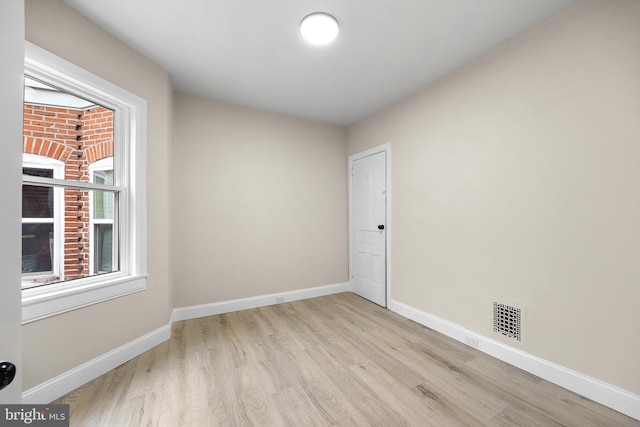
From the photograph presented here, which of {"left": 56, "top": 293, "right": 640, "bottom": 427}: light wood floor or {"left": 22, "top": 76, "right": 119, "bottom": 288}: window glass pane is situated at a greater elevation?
{"left": 22, "top": 76, "right": 119, "bottom": 288}: window glass pane

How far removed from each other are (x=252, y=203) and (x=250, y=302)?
1308 millimetres

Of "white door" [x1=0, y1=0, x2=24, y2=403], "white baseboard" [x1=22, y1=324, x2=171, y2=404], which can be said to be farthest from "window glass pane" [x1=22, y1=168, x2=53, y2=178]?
"white door" [x1=0, y1=0, x2=24, y2=403]

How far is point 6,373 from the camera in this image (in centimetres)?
54

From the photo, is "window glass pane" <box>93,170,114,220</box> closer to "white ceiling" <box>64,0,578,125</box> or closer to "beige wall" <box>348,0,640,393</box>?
"white ceiling" <box>64,0,578,125</box>

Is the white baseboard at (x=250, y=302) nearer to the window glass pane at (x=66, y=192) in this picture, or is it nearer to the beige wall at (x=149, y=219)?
the beige wall at (x=149, y=219)

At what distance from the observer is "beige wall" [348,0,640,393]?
1543mm

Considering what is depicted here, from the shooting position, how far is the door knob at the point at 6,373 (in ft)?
1.74

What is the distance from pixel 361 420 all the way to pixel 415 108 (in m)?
2.95

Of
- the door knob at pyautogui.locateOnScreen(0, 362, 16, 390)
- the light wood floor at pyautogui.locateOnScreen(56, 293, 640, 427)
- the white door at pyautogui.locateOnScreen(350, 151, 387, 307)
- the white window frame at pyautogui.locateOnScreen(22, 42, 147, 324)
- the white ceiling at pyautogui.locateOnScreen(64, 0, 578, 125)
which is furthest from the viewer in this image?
the white door at pyautogui.locateOnScreen(350, 151, 387, 307)

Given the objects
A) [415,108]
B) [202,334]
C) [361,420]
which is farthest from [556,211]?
[202,334]

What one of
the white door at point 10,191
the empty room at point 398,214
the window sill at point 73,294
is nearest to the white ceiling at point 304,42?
the empty room at point 398,214

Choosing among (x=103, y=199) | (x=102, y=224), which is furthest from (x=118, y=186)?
(x=102, y=224)

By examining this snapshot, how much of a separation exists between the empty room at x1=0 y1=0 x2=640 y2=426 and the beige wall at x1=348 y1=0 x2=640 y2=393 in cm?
1

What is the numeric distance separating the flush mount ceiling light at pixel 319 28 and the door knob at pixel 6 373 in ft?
7.40
